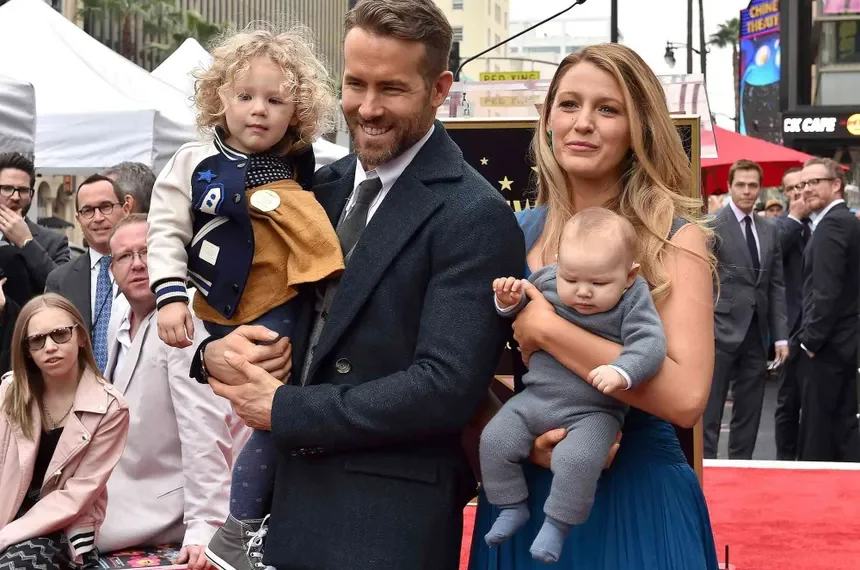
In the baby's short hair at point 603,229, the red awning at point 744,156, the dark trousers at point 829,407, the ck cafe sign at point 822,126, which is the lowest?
the dark trousers at point 829,407

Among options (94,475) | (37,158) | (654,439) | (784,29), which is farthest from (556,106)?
(784,29)

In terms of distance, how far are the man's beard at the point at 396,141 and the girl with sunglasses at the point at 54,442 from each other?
2.69m

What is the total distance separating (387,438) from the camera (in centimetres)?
270

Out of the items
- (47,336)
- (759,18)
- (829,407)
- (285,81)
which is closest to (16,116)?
(47,336)

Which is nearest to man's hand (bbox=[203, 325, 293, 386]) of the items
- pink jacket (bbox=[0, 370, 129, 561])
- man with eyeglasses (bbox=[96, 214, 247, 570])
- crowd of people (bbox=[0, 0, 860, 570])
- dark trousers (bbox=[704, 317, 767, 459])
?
crowd of people (bbox=[0, 0, 860, 570])

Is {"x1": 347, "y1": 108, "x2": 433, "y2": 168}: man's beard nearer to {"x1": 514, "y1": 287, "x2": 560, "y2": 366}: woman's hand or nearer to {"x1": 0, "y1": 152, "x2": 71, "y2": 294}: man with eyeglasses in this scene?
{"x1": 514, "y1": 287, "x2": 560, "y2": 366}: woman's hand

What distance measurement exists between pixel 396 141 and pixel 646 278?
67 cm

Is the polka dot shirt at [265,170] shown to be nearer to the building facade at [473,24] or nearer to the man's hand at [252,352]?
the man's hand at [252,352]

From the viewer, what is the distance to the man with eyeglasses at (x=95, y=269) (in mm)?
6031

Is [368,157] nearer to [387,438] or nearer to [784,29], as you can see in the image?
[387,438]

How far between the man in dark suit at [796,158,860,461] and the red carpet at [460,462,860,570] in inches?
37.9

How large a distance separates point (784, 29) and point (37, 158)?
17.9 m

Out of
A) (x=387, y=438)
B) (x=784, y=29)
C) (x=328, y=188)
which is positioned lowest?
(x=387, y=438)

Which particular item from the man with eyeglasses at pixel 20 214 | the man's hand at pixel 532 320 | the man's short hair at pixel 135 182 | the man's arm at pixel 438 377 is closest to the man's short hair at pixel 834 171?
the man's short hair at pixel 135 182
